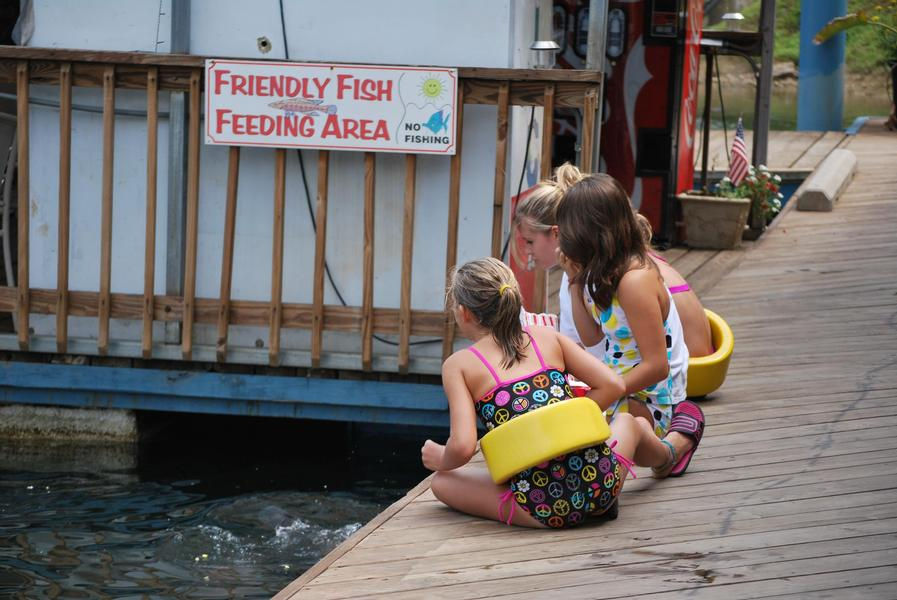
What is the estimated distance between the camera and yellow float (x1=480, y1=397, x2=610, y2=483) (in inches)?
135

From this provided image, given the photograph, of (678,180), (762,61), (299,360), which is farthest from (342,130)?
(762,61)

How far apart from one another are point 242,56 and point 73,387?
5.77 feet

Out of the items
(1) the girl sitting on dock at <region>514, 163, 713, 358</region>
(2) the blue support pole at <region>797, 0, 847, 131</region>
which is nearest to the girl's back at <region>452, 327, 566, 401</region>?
(1) the girl sitting on dock at <region>514, 163, 713, 358</region>

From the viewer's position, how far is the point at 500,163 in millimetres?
5730

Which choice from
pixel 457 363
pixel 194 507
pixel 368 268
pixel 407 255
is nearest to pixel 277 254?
pixel 368 268

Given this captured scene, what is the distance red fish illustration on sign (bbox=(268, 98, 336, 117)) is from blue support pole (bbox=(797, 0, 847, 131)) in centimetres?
1341

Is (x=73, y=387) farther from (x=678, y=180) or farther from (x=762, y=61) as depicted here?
(x=762, y=61)

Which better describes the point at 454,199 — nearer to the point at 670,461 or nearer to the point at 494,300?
the point at 670,461

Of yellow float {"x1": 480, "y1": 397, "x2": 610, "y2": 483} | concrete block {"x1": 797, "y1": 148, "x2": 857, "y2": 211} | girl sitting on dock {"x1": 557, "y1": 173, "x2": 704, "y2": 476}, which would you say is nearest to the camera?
yellow float {"x1": 480, "y1": 397, "x2": 610, "y2": 483}

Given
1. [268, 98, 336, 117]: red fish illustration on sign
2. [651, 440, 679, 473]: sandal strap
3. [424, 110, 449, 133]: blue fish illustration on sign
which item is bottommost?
[651, 440, 679, 473]: sandal strap

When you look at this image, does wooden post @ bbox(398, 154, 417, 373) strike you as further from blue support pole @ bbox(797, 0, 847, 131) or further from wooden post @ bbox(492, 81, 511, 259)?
blue support pole @ bbox(797, 0, 847, 131)

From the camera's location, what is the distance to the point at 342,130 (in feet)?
18.9

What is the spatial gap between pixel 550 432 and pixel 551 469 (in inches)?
6.1

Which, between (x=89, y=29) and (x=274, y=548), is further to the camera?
(x=89, y=29)
